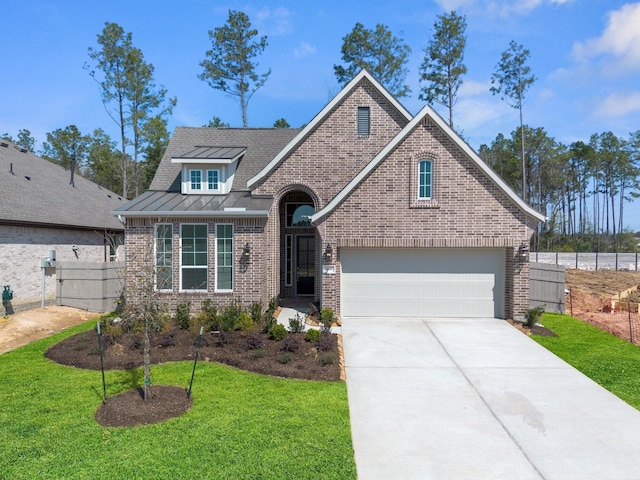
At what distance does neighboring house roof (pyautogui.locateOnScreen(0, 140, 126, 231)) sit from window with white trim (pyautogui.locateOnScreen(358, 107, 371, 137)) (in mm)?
13110

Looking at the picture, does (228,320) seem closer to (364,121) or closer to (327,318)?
(327,318)

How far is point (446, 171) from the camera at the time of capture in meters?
12.0

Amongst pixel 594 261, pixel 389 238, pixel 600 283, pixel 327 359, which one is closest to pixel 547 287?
pixel 389 238

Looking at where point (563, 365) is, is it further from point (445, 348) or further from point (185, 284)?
point (185, 284)

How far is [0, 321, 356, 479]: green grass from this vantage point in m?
4.78

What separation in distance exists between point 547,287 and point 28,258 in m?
19.8

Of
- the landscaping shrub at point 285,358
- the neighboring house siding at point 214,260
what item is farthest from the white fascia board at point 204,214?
the landscaping shrub at point 285,358

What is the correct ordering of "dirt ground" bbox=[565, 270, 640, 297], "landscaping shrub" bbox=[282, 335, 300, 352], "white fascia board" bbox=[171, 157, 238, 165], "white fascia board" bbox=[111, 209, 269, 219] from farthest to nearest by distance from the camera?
"dirt ground" bbox=[565, 270, 640, 297], "white fascia board" bbox=[171, 157, 238, 165], "white fascia board" bbox=[111, 209, 269, 219], "landscaping shrub" bbox=[282, 335, 300, 352]

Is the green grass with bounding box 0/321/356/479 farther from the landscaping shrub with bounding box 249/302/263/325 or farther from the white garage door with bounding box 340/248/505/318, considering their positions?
the white garage door with bounding box 340/248/505/318

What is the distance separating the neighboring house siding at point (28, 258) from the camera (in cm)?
1367

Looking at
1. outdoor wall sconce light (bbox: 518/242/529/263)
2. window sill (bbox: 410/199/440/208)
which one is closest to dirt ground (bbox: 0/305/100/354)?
window sill (bbox: 410/199/440/208)

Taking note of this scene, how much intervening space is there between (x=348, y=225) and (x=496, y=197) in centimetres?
482

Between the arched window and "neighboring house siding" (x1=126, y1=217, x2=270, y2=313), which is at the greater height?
the arched window

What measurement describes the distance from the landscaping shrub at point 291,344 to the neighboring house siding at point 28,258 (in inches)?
333
